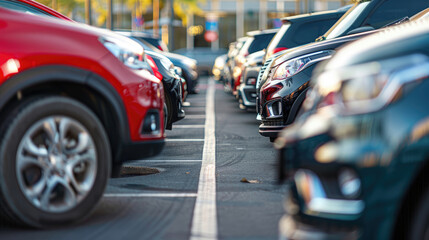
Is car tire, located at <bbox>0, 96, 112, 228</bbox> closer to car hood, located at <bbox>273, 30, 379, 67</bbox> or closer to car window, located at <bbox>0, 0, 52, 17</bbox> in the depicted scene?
car window, located at <bbox>0, 0, 52, 17</bbox>

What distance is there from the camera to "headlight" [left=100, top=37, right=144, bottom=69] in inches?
227

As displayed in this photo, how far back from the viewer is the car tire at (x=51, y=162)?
5.18 meters

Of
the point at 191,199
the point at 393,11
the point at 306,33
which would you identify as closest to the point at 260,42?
the point at 306,33

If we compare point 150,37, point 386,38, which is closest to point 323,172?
point 386,38

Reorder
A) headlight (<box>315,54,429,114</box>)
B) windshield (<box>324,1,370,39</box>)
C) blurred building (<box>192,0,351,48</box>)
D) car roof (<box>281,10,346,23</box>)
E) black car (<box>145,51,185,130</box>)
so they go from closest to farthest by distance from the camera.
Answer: headlight (<box>315,54,429,114</box>) → black car (<box>145,51,185,130</box>) → windshield (<box>324,1,370,39</box>) → car roof (<box>281,10,346,23</box>) → blurred building (<box>192,0,351,48</box>)

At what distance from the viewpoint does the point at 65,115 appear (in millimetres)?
5418

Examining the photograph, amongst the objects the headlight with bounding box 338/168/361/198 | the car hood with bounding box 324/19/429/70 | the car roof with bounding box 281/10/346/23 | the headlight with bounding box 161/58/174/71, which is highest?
the car roof with bounding box 281/10/346/23

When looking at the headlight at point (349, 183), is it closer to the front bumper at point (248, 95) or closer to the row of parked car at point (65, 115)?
the row of parked car at point (65, 115)

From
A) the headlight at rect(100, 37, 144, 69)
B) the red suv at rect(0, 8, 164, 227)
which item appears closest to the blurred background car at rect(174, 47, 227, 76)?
the headlight at rect(100, 37, 144, 69)

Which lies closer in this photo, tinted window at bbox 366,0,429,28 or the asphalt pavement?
the asphalt pavement

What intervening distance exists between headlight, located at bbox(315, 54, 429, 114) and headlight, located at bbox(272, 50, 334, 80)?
16.0 ft

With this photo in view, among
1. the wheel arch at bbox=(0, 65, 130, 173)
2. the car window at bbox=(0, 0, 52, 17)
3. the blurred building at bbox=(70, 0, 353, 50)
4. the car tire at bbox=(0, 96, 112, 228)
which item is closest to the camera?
the car tire at bbox=(0, 96, 112, 228)

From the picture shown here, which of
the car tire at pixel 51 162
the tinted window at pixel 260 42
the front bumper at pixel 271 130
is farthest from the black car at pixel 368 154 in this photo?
the tinted window at pixel 260 42

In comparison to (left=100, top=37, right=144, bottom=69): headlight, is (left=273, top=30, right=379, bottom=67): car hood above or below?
above
